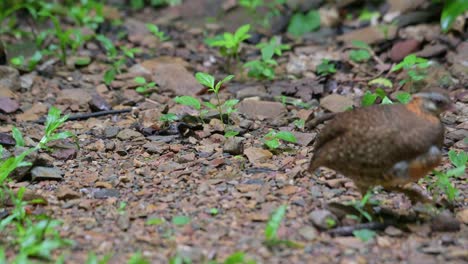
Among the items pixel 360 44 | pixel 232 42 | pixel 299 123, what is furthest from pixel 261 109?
pixel 360 44

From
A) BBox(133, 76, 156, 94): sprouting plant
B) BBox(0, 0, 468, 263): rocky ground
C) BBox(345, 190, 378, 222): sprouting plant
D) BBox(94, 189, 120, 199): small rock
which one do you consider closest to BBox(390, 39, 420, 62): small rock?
BBox(0, 0, 468, 263): rocky ground

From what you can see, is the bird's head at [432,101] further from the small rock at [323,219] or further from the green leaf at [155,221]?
the green leaf at [155,221]

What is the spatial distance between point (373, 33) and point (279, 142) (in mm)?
2663

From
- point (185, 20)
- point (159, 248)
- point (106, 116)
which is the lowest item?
point (159, 248)

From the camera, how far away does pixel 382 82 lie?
6.30m

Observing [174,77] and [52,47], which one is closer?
[174,77]

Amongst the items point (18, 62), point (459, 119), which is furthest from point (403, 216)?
point (18, 62)

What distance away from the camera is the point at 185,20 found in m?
8.79

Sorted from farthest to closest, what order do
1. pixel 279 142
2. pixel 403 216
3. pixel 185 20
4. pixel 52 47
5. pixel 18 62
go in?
pixel 185 20 < pixel 52 47 < pixel 18 62 < pixel 279 142 < pixel 403 216

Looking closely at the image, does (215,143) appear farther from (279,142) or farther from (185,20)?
(185,20)

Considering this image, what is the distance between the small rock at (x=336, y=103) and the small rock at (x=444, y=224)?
2.06 m

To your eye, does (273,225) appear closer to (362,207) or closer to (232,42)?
(362,207)

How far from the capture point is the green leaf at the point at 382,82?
246 inches

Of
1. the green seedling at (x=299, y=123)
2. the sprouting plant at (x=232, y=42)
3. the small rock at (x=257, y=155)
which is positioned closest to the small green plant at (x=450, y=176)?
the small rock at (x=257, y=155)
